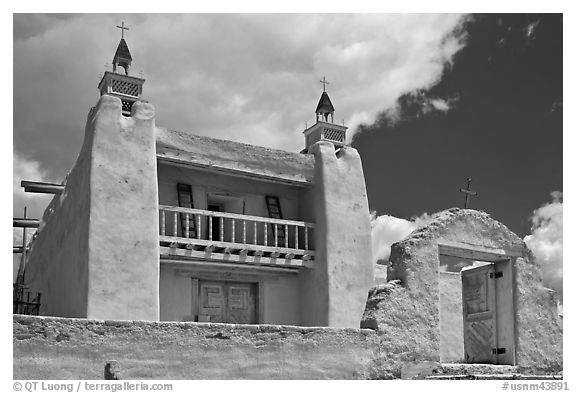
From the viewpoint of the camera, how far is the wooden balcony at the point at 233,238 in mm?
17703

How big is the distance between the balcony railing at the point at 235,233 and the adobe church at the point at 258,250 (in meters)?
0.04

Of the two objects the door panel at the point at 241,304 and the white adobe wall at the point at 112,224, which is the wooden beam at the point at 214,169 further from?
the door panel at the point at 241,304

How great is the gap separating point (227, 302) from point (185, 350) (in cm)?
714

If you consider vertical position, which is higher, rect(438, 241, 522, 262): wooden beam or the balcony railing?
the balcony railing

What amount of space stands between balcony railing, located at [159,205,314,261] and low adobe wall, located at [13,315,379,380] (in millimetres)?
5140

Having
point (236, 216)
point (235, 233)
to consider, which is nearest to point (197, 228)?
point (236, 216)

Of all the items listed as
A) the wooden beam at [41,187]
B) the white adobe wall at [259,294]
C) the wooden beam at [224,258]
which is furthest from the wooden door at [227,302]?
the wooden beam at [41,187]

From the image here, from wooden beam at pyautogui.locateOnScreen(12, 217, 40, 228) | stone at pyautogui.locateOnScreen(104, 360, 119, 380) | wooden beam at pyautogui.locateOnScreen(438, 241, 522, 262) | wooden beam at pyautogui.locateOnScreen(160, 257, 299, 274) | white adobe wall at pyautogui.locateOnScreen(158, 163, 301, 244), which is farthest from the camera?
wooden beam at pyautogui.locateOnScreen(12, 217, 40, 228)

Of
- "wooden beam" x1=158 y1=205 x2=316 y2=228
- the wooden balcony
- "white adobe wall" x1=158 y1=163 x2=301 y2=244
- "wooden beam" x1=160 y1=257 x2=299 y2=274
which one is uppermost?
"white adobe wall" x1=158 y1=163 x2=301 y2=244

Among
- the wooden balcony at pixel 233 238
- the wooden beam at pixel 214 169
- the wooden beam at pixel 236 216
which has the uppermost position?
the wooden beam at pixel 214 169

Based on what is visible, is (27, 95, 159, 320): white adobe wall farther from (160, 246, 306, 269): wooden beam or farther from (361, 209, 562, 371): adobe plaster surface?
(361, 209, 562, 371): adobe plaster surface

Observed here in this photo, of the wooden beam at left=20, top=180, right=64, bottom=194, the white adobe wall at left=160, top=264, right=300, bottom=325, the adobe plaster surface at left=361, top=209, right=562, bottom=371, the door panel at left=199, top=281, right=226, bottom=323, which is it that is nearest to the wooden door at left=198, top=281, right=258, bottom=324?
the door panel at left=199, top=281, right=226, bottom=323

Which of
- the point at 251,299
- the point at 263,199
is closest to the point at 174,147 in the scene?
the point at 263,199

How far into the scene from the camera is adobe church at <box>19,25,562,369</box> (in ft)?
49.2
